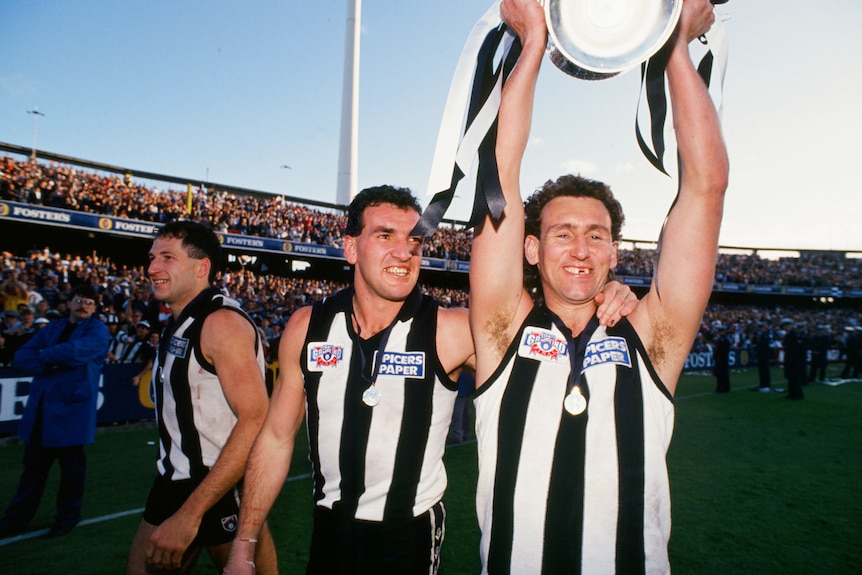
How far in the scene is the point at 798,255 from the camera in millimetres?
52375

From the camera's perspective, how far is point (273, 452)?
236 cm

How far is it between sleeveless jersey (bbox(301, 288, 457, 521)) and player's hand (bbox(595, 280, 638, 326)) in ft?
2.59

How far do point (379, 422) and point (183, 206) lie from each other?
87.8ft

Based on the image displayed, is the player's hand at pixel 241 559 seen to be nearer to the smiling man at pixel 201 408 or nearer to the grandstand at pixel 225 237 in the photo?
the smiling man at pixel 201 408

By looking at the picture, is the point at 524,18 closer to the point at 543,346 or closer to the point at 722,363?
the point at 543,346

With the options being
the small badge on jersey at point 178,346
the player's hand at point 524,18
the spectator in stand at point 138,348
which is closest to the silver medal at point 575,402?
the player's hand at point 524,18

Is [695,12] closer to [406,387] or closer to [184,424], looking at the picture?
[406,387]

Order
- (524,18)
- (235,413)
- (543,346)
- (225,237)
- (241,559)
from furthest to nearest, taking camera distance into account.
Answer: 1. (225,237)
2. (235,413)
3. (241,559)
4. (543,346)
5. (524,18)

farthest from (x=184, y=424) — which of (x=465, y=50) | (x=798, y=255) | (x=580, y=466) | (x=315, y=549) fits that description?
(x=798, y=255)

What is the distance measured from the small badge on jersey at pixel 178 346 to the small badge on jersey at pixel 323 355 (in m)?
0.90

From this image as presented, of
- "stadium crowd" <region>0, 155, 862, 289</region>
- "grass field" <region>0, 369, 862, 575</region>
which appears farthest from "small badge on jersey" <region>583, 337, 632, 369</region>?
"stadium crowd" <region>0, 155, 862, 289</region>

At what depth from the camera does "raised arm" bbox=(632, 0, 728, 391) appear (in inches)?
67.6

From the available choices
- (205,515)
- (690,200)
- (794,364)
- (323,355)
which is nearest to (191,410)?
(205,515)

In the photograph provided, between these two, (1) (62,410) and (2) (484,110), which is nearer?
(2) (484,110)
